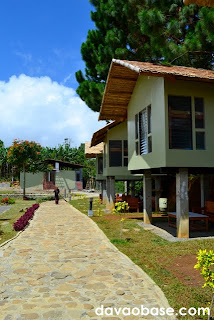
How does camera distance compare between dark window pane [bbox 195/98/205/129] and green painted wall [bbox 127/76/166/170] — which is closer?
green painted wall [bbox 127/76/166/170]

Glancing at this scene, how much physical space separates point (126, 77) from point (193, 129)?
4702 mm

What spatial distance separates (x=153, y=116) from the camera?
1114 cm

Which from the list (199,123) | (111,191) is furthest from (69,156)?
(199,123)

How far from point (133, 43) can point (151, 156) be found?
42.2ft

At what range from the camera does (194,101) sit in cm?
1054

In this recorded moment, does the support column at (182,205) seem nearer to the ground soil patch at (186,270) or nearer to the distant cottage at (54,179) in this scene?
the ground soil patch at (186,270)

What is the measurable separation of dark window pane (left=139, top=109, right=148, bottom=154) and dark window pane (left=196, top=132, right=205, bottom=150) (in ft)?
8.04

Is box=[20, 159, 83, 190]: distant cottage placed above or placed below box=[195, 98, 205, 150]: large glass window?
below

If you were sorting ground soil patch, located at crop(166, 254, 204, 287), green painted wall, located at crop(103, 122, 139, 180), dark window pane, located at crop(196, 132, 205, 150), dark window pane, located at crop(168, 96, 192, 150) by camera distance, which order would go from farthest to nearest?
green painted wall, located at crop(103, 122, 139, 180)
dark window pane, located at crop(196, 132, 205, 150)
dark window pane, located at crop(168, 96, 192, 150)
ground soil patch, located at crop(166, 254, 204, 287)

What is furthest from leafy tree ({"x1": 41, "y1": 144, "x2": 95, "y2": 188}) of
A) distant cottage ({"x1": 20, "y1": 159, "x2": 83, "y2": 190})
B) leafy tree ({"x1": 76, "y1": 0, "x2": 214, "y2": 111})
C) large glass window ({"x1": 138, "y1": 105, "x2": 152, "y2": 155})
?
large glass window ({"x1": 138, "y1": 105, "x2": 152, "y2": 155})

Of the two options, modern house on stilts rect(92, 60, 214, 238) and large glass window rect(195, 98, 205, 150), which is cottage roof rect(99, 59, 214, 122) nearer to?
modern house on stilts rect(92, 60, 214, 238)

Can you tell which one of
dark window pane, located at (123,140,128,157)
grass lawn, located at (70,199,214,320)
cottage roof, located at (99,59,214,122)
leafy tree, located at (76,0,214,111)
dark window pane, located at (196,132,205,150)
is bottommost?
grass lawn, located at (70,199,214,320)

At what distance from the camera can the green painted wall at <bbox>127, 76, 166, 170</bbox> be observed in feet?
33.7

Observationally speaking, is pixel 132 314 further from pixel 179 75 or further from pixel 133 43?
pixel 133 43
